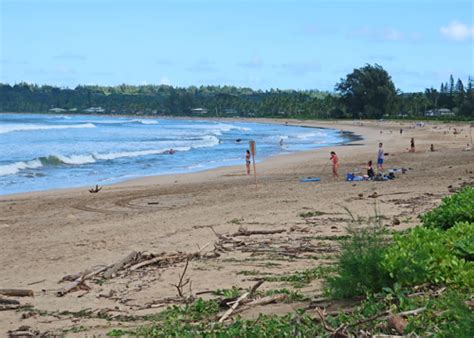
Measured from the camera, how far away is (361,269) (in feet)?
21.4

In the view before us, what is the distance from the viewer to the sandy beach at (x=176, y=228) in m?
8.20

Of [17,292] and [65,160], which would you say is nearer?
[17,292]

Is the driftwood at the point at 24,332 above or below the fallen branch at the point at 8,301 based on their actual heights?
above

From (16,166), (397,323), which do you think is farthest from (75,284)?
(16,166)

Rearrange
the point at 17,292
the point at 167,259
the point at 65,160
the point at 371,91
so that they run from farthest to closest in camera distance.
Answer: the point at 371,91, the point at 65,160, the point at 167,259, the point at 17,292

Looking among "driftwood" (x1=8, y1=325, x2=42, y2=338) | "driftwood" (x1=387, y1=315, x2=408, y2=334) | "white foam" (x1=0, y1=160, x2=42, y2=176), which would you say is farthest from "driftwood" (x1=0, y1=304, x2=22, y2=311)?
"white foam" (x1=0, y1=160, x2=42, y2=176)

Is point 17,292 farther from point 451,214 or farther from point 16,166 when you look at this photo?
point 16,166

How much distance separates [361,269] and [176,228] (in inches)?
297

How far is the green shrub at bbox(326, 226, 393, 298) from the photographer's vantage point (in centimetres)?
647

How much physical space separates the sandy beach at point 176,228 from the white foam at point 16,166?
7.48 m

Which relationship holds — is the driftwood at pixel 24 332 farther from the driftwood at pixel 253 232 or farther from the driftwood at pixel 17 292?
the driftwood at pixel 253 232

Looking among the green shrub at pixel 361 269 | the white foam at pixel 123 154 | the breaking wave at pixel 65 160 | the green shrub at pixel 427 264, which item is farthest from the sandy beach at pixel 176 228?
the white foam at pixel 123 154

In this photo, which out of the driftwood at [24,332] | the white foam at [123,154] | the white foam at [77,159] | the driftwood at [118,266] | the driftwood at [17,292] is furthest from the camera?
the white foam at [123,154]

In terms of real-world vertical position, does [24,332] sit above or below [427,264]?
below
